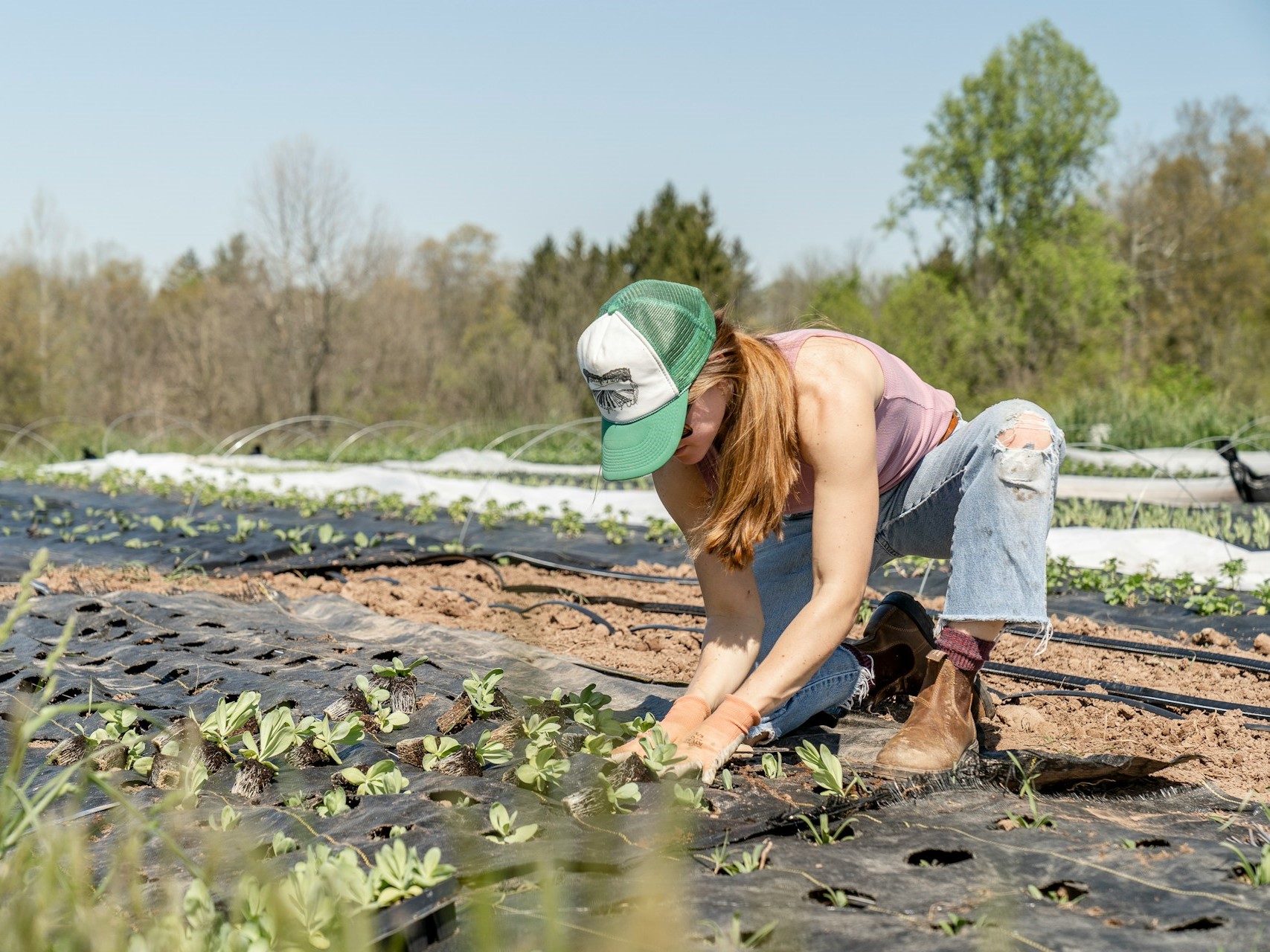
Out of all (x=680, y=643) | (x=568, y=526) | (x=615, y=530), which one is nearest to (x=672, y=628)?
(x=680, y=643)

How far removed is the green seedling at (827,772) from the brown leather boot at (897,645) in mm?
770

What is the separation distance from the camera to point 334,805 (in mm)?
1763

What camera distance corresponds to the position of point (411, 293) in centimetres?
2698

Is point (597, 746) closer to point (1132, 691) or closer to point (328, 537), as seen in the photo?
point (1132, 691)

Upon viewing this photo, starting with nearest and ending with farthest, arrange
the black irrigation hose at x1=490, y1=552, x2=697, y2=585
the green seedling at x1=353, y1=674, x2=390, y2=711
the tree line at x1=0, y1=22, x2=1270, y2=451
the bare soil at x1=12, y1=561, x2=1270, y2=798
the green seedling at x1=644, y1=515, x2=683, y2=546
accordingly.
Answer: the green seedling at x1=353, y1=674, x2=390, y2=711 < the bare soil at x1=12, y1=561, x2=1270, y2=798 < the black irrigation hose at x1=490, y1=552, x2=697, y2=585 < the green seedling at x1=644, y1=515, x2=683, y2=546 < the tree line at x1=0, y1=22, x2=1270, y2=451

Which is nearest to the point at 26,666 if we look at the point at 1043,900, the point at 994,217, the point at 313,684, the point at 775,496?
the point at 313,684

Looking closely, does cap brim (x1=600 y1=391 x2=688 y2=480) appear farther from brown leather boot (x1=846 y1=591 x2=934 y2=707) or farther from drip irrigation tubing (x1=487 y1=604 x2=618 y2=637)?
drip irrigation tubing (x1=487 y1=604 x2=618 y2=637)

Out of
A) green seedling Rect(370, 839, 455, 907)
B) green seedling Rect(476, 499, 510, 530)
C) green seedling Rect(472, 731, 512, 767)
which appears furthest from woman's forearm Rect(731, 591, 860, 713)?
green seedling Rect(476, 499, 510, 530)

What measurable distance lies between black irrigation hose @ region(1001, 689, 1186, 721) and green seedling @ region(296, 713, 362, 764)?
1.72 metres

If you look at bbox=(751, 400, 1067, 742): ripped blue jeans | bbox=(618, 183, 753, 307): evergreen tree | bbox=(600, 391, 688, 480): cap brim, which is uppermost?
bbox=(618, 183, 753, 307): evergreen tree

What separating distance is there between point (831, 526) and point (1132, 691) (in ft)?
4.28

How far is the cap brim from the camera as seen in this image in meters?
1.83

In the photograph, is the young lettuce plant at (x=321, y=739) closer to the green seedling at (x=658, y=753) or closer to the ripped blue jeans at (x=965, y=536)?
the green seedling at (x=658, y=753)

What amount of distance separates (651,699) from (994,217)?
24209 millimetres
